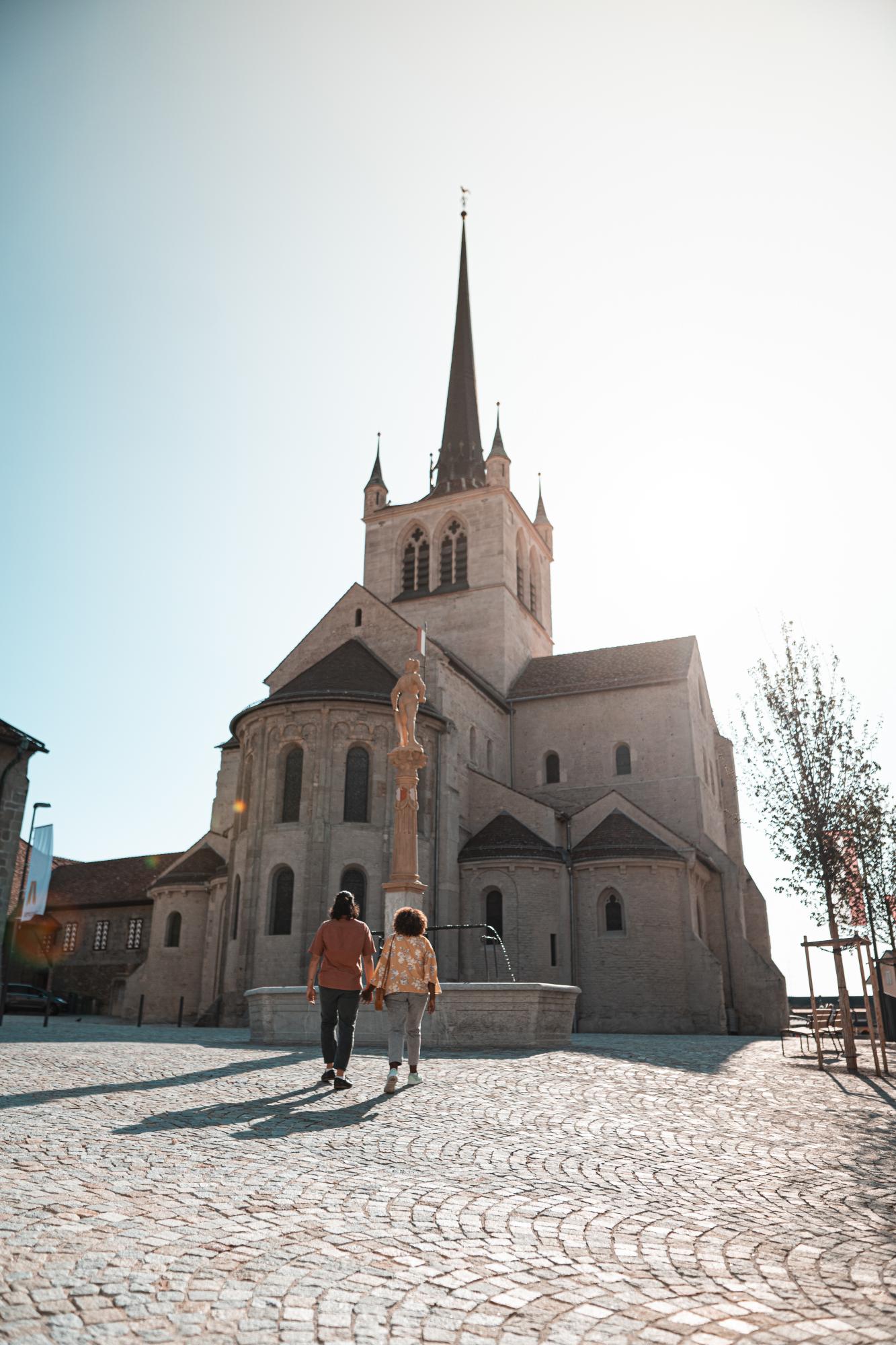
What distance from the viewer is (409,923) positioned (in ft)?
32.8

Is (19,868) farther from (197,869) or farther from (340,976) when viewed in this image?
(340,976)

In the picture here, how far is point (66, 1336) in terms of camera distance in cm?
324

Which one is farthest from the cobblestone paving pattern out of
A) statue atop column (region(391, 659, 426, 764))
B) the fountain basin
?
statue atop column (region(391, 659, 426, 764))

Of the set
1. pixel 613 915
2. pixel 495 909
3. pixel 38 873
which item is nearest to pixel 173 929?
pixel 38 873

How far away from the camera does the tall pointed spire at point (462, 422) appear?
46.8m

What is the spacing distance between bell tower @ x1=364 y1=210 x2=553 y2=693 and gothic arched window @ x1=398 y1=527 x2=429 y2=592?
44 mm

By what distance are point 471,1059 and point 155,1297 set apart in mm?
10287

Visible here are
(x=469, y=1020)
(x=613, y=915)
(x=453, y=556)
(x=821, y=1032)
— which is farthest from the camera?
(x=453, y=556)

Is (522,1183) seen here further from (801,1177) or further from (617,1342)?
(617,1342)

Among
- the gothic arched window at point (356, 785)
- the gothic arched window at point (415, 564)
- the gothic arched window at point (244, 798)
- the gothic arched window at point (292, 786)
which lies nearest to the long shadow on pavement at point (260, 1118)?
the gothic arched window at point (356, 785)

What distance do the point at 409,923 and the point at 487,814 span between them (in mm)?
23400

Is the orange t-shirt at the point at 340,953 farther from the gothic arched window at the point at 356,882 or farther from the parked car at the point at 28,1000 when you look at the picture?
the parked car at the point at 28,1000

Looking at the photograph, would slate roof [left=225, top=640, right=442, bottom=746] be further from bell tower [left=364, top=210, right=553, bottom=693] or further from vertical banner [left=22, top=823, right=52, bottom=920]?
bell tower [left=364, top=210, right=553, bottom=693]

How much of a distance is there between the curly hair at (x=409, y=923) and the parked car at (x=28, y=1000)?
2980 centimetres
